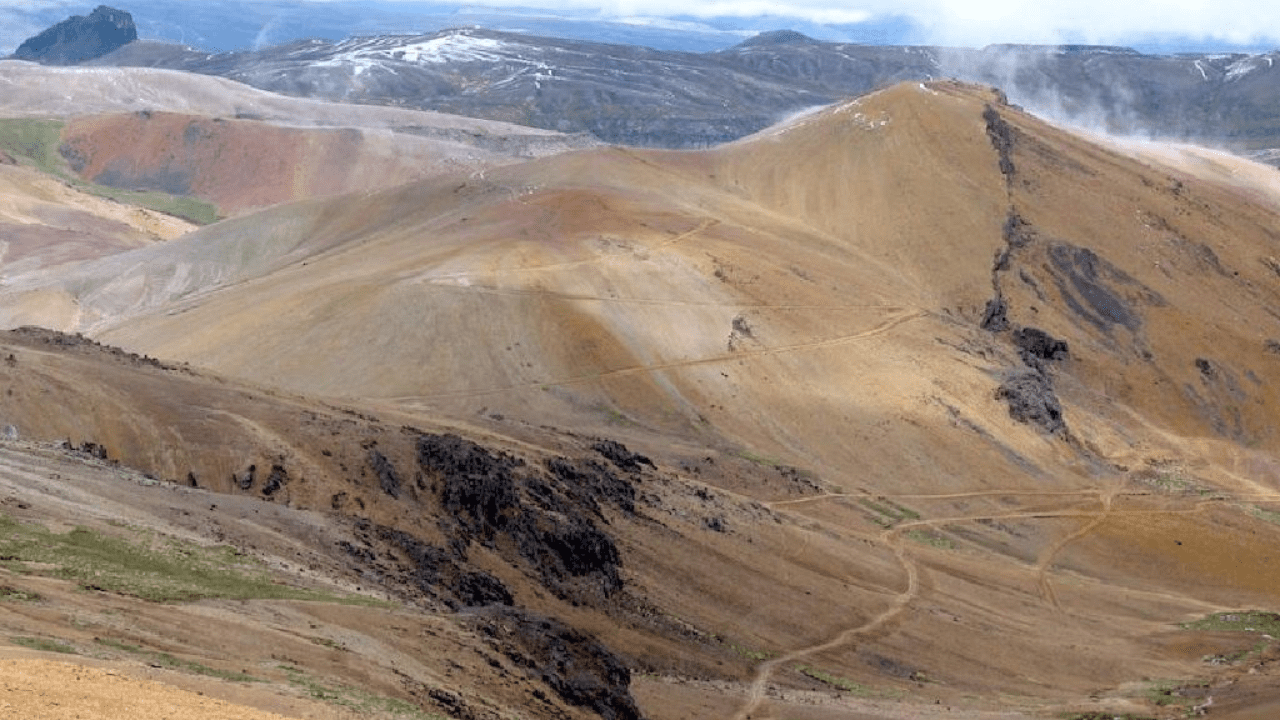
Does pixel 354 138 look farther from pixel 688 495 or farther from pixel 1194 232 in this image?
pixel 688 495

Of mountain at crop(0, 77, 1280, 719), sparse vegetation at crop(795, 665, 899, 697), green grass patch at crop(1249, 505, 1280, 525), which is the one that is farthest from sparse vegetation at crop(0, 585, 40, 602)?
green grass patch at crop(1249, 505, 1280, 525)

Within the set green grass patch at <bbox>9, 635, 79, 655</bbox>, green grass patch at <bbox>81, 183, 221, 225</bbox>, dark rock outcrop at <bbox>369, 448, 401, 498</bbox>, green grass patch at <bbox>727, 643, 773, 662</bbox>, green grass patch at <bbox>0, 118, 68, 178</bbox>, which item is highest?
green grass patch at <bbox>9, 635, 79, 655</bbox>

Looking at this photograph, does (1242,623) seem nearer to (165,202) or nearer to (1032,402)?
(1032,402)

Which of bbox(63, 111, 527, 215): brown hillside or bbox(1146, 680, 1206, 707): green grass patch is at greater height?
bbox(1146, 680, 1206, 707): green grass patch

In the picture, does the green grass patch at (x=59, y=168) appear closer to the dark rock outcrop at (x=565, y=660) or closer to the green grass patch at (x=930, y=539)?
the green grass patch at (x=930, y=539)

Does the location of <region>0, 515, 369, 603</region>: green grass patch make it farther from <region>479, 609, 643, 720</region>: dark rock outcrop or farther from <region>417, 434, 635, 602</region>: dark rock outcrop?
<region>417, 434, 635, 602</region>: dark rock outcrop

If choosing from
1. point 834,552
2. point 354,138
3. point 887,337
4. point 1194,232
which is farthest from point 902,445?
point 354,138

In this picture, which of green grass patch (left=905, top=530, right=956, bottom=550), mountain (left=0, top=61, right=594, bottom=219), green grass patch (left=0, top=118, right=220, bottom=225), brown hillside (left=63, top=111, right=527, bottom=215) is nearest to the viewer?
green grass patch (left=905, top=530, right=956, bottom=550)

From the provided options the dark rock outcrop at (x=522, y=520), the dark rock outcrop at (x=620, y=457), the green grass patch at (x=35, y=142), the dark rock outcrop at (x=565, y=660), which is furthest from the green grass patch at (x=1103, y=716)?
the green grass patch at (x=35, y=142)
